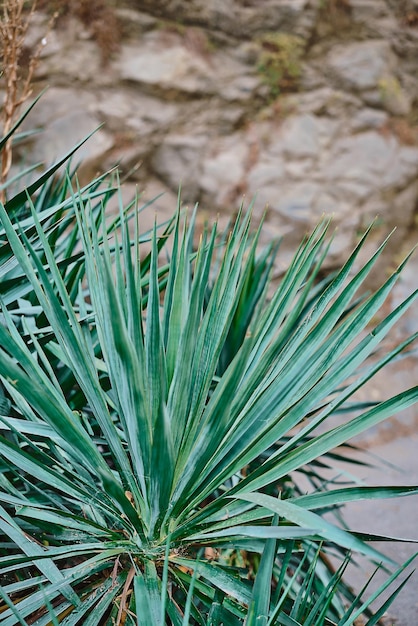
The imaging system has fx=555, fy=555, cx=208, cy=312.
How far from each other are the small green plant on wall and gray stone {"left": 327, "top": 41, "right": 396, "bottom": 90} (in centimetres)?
27

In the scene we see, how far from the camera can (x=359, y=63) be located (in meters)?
4.18

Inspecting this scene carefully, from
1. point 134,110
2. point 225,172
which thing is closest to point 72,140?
point 134,110

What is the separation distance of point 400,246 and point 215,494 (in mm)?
3442

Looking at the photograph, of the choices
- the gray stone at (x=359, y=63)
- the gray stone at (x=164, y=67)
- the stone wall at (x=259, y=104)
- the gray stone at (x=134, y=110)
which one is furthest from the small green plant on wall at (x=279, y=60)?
the gray stone at (x=134, y=110)

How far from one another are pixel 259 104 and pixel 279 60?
1.11 feet

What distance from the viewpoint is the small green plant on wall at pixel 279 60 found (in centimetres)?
408

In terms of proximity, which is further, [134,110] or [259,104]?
[259,104]

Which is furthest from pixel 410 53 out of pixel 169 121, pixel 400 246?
pixel 169 121

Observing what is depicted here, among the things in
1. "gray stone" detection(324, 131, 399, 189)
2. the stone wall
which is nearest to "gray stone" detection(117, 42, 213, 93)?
the stone wall

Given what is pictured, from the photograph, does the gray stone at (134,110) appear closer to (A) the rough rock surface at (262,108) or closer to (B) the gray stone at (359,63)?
(A) the rough rock surface at (262,108)

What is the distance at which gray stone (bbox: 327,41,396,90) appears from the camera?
165 inches

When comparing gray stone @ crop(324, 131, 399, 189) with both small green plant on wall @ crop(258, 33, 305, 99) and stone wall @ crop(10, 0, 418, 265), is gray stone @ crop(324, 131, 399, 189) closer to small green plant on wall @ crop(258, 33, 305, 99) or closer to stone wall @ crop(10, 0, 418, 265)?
stone wall @ crop(10, 0, 418, 265)

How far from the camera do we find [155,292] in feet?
3.54

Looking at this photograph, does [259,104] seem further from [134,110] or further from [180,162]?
[134,110]
